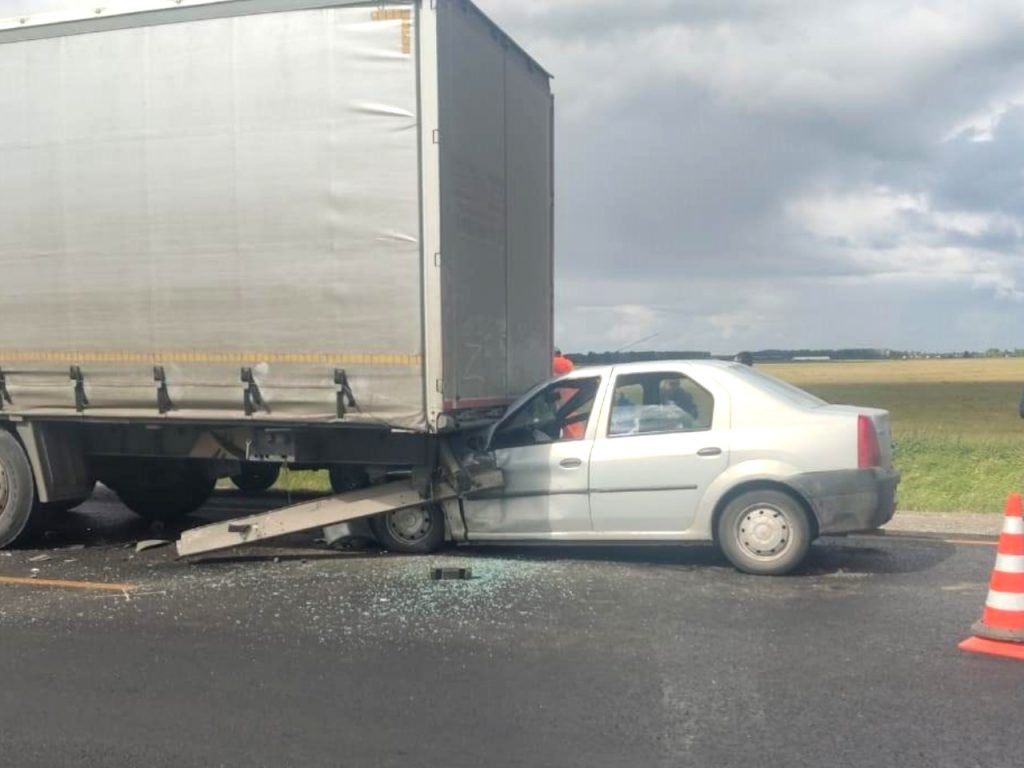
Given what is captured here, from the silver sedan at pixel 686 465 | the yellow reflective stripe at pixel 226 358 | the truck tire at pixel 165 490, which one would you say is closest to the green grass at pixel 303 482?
the truck tire at pixel 165 490

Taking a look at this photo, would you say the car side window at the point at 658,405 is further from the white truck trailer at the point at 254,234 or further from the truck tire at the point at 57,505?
the truck tire at the point at 57,505

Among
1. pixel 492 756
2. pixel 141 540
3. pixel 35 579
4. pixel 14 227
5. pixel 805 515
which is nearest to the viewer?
pixel 492 756

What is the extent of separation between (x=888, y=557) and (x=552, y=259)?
4135 mm

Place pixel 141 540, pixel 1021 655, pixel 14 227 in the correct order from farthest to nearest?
1. pixel 141 540
2. pixel 14 227
3. pixel 1021 655

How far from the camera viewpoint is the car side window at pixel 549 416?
815 centimetres

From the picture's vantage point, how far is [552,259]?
33.2ft

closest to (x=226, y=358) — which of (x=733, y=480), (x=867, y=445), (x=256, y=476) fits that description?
(x=256, y=476)

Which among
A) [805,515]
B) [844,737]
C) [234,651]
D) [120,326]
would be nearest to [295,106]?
[120,326]

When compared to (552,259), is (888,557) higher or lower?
lower

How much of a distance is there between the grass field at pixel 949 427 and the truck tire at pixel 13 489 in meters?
9.01

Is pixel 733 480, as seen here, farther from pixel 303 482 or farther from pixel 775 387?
pixel 303 482

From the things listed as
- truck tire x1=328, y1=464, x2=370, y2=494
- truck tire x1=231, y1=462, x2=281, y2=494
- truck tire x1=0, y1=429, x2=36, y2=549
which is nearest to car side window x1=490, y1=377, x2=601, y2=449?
truck tire x1=328, y1=464, x2=370, y2=494

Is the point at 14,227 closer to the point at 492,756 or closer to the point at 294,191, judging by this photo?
the point at 294,191

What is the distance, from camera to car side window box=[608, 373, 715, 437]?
7.73m
